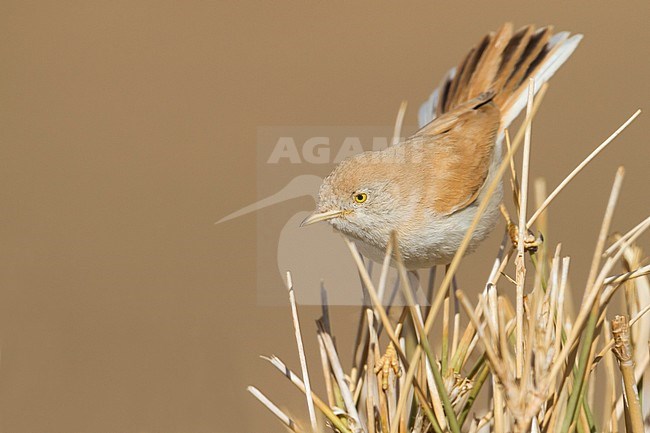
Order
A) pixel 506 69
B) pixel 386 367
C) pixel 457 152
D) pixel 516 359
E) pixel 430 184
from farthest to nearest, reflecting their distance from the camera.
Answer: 1. pixel 506 69
2. pixel 457 152
3. pixel 430 184
4. pixel 386 367
5. pixel 516 359

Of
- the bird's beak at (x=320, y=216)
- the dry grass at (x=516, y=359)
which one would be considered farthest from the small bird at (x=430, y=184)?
the dry grass at (x=516, y=359)

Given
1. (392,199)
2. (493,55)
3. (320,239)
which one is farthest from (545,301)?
(493,55)

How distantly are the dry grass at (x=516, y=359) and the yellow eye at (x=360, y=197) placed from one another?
0.20m

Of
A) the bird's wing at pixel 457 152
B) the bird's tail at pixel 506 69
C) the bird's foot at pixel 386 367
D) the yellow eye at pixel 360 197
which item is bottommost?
the bird's foot at pixel 386 367

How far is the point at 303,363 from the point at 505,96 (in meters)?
0.97

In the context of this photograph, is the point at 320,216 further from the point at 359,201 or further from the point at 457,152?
the point at 457,152

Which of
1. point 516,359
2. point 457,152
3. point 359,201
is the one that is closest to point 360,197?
point 359,201

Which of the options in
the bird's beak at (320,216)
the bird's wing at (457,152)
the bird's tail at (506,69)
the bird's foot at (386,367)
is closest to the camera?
the bird's foot at (386,367)

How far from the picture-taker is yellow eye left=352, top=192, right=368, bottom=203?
117 centimetres

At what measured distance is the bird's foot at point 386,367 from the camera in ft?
3.15

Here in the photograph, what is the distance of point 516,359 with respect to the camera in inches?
30.4

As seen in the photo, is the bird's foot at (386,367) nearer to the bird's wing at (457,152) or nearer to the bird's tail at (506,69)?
the bird's wing at (457,152)

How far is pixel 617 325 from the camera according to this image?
752mm

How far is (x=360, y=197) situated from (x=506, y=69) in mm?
687
